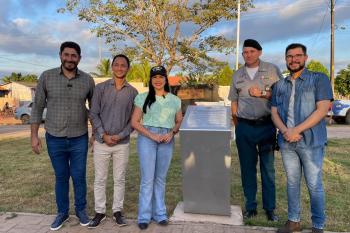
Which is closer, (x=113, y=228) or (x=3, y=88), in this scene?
(x=113, y=228)

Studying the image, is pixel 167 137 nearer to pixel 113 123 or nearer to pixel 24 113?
pixel 113 123

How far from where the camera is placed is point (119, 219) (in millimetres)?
4586

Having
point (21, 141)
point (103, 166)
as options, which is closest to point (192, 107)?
point (103, 166)

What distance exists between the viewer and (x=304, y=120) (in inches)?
157

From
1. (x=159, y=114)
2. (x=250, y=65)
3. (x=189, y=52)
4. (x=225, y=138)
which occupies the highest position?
(x=189, y=52)

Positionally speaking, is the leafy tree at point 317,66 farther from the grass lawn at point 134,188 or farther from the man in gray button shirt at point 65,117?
the man in gray button shirt at point 65,117

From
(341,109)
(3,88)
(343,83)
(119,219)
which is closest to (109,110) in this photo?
(119,219)

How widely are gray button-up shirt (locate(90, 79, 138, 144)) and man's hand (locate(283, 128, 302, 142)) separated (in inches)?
69.3

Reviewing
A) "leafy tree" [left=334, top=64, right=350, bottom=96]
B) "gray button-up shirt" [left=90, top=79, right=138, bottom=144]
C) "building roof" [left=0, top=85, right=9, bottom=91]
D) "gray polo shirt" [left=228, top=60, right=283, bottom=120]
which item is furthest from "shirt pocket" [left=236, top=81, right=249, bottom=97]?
"building roof" [left=0, top=85, right=9, bottom=91]

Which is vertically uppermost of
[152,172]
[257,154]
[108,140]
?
[108,140]

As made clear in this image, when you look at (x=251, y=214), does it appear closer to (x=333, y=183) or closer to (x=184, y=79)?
(x=333, y=183)

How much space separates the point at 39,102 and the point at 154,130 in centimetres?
132

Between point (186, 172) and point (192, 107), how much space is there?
88 cm

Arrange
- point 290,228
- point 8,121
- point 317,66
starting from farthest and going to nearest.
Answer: point 317,66
point 8,121
point 290,228
